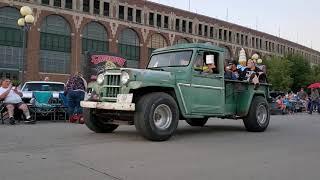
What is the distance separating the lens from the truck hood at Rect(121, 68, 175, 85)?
30.5 feet

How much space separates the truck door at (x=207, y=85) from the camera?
34.7ft

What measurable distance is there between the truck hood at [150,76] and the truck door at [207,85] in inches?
32.7

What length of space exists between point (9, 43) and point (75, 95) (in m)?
36.2

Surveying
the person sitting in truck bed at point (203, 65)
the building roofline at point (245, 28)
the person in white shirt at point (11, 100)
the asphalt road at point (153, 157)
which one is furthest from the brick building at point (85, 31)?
the asphalt road at point (153, 157)

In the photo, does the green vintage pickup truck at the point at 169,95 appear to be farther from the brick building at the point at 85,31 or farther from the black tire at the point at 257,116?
the brick building at the point at 85,31

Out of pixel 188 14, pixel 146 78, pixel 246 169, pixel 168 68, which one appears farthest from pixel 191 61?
pixel 188 14

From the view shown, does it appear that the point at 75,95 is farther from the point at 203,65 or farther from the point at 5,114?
the point at 203,65

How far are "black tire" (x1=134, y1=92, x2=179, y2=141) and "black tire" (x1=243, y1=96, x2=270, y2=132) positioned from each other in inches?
136

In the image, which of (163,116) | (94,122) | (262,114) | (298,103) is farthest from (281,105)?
(163,116)

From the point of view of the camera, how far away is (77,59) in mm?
54688

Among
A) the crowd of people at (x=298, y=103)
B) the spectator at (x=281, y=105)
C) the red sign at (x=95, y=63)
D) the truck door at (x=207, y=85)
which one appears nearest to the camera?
the truck door at (x=207, y=85)

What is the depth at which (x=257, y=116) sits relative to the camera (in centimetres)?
1247

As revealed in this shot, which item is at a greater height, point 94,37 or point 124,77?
point 94,37

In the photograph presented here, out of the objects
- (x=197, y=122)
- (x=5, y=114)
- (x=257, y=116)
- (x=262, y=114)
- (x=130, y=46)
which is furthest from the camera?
(x=130, y=46)
